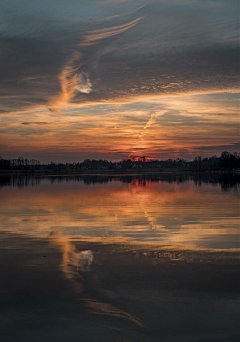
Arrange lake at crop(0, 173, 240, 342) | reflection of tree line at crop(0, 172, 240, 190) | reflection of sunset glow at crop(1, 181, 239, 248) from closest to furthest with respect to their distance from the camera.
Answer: lake at crop(0, 173, 240, 342) → reflection of sunset glow at crop(1, 181, 239, 248) → reflection of tree line at crop(0, 172, 240, 190)

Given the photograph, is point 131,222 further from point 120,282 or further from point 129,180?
point 129,180

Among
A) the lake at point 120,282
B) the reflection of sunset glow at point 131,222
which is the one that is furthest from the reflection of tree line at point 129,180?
the lake at point 120,282

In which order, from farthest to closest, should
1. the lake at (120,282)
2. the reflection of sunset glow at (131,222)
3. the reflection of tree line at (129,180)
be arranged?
the reflection of tree line at (129,180) → the reflection of sunset glow at (131,222) → the lake at (120,282)

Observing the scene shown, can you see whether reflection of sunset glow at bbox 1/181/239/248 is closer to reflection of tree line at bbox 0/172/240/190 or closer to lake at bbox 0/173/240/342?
lake at bbox 0/173/240/342

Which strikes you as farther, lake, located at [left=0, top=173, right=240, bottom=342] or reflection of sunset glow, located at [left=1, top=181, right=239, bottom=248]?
reflection of sunset glow, located at [left=1, top=181, right=239, bottom=248]

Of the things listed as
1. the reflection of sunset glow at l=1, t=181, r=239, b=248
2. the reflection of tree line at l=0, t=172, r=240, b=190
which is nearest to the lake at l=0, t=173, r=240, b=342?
the reflection of sunset glow at l=1, t=181, r=239, b=248

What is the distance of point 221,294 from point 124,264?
10.4ft

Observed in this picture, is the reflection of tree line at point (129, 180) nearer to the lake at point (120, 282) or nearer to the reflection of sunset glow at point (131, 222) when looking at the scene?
the reflection of sunset glow at point (131, 222)

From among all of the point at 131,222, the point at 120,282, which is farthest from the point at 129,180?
the point at 120,282

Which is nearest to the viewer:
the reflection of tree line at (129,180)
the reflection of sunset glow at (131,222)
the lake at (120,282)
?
the lake at (120,282)

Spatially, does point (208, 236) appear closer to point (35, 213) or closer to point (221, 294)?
point (221, 294)

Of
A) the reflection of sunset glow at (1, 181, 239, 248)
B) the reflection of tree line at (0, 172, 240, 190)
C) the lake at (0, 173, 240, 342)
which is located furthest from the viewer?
the reflection of tree line at (0, 172, 240, 190)

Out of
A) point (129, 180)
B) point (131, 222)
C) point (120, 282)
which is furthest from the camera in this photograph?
point (129, 180)

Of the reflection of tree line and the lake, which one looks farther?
the reflection of tree line
